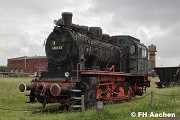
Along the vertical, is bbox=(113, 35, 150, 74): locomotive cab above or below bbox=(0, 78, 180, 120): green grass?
above

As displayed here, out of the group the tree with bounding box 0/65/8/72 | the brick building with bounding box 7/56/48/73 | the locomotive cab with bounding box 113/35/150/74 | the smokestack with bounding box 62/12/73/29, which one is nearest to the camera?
the smokestack with bounding box 62/12/73/29

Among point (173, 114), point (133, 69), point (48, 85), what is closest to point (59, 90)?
point (48, 85)

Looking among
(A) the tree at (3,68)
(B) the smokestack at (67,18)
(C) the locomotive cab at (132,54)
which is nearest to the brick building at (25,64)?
(A) the tree at (3,68)

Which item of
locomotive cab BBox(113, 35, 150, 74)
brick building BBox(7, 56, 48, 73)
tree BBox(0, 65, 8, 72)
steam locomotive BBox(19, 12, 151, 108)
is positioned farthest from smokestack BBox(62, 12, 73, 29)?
tree BBox(0, 65, 8, 72)

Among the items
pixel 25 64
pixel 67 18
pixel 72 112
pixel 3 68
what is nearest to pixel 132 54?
pixel 67 18

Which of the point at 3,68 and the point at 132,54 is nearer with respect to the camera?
the point at 132,54

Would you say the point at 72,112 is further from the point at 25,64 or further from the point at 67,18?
the point at 25,64

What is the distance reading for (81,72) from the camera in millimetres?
13578

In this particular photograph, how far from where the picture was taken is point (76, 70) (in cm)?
1373

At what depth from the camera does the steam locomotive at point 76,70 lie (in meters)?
13.4

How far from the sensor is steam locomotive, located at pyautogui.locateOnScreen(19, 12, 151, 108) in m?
13.4

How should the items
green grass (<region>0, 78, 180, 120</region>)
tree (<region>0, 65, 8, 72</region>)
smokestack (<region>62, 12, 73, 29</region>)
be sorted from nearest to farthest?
green grass (<region>0, 78, 180, 120</region>)
smokestack (<region>62, 12, 73, 29</region>)
tree (<region>0, 65, 8, 72</region>)

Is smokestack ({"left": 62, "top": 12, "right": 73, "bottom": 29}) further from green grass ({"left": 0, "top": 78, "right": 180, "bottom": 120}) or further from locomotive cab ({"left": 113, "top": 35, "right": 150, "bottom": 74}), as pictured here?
locomotive cab ({"left": 113, "top": 35, "right": 150, "bottom": 74})

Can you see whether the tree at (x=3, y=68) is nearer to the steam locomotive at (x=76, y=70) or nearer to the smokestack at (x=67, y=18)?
the steam locomotive at (x=76, y=70)
